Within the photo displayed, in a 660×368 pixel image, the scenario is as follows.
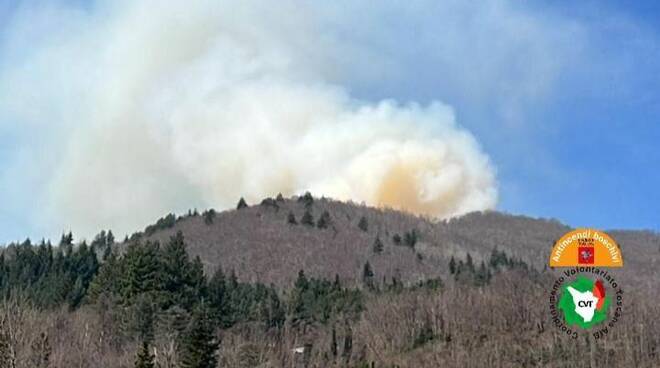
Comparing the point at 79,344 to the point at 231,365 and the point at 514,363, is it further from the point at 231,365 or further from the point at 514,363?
the point at 514,363

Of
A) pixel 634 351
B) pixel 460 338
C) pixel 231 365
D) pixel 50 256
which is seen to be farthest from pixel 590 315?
pixel 50 256

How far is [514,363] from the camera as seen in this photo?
94750 millimetres

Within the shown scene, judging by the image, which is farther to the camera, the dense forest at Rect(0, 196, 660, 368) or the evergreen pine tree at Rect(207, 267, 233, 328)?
the evergreen pine tree at Rect(207, 267, 233, 328)

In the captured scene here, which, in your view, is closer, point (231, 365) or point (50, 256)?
point (231, 365)

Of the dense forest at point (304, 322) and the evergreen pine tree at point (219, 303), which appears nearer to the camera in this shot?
the dense forest at point (304, 322)

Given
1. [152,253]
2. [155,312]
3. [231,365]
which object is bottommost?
[231,365]

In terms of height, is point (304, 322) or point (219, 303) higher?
point (219, 303)

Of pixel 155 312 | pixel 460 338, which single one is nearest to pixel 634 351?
pixel 460 338

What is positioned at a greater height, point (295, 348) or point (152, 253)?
point (152, 253)

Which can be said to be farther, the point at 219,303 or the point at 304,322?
the point at 304,322

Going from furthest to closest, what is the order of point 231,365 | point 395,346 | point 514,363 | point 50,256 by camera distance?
point 50,256, point 395,346, point 514,363, point 231,365

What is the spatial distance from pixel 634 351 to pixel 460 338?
2463 cm

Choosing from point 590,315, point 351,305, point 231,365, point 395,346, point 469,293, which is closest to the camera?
point 590,315

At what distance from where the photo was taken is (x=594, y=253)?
148 feet
